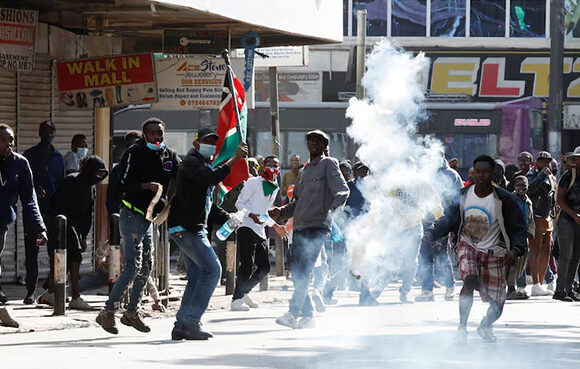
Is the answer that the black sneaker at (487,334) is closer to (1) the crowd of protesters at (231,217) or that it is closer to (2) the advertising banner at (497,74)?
(1) the crowd of protesters at (231,217)

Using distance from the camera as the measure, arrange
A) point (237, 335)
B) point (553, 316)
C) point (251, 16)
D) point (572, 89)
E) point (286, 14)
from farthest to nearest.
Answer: point (572, 89)
point (286, 14)
point (251, 16)
point (553, 316)
point (237, 335)

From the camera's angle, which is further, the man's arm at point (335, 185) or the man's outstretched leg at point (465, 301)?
the man's arm at point (335, 185)

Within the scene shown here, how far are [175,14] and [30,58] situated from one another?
216 cm

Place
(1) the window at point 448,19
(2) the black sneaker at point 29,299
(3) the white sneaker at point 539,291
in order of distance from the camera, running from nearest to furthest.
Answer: (2) the black sneaker at point 29,299 < (3) the white sneaker at point 539,291 < (1) the window at point 448,19

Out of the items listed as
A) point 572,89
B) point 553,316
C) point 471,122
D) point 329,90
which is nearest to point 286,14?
point 553,316

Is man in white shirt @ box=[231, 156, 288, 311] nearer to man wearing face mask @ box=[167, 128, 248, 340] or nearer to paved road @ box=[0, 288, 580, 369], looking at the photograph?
paved road @ box=[0, 288, 580, 369]

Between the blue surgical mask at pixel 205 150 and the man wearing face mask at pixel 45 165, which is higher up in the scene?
the blue surgical mask at pixel 205 150

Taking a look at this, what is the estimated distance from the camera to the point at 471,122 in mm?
28109

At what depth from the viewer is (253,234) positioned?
14602 millimetres

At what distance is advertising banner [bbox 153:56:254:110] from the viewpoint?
18.7 meters

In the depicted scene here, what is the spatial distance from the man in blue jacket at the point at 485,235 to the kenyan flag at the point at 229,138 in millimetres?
2237

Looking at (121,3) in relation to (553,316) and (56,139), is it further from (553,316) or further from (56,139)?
(553,316)

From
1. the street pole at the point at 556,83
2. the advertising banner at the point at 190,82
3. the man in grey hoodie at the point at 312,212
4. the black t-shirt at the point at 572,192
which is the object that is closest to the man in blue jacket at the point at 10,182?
the man in grey hoodie at the point at 312,212

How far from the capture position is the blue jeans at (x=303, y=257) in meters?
12.0
